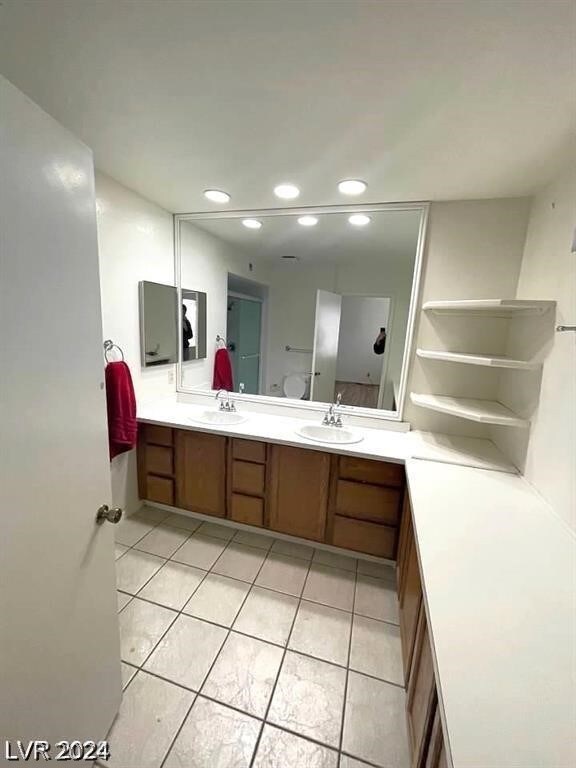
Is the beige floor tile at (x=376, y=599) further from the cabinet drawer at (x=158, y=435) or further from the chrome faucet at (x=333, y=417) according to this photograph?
the cabinet drawer at (x=158, y=435)

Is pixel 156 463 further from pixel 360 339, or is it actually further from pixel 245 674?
pixel 360 339

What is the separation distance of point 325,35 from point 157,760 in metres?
2.36

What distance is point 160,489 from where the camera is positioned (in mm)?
2436

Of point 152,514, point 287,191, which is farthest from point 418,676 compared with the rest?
point 287,191

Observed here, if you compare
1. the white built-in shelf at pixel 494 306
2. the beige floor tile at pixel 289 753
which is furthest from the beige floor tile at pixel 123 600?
the white built-in shelf at pixel 494 306

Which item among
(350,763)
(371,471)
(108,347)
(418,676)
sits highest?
(108,347)

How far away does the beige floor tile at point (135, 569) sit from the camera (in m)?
1.81

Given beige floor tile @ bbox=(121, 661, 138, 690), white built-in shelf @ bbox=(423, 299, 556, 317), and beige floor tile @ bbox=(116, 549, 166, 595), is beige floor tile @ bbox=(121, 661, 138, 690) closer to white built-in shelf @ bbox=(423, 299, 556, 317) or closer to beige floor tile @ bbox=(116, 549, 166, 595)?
beige floor tile @ bbox=(116, 549, 166, 595)

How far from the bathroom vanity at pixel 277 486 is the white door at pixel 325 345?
1025mm

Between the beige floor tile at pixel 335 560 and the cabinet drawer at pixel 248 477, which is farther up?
the cabinet drawer at pixel 248 477

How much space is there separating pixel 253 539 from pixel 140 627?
86 centimetres

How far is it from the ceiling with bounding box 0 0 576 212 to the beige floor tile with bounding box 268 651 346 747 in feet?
7.57

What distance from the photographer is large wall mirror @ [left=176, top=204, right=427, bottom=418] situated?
92.2 inches

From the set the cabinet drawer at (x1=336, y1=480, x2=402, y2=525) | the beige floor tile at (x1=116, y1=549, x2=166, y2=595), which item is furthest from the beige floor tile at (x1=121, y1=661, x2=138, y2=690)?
the cabinet drawer at (x1=336, y1=480, x2=402, y2=525)
